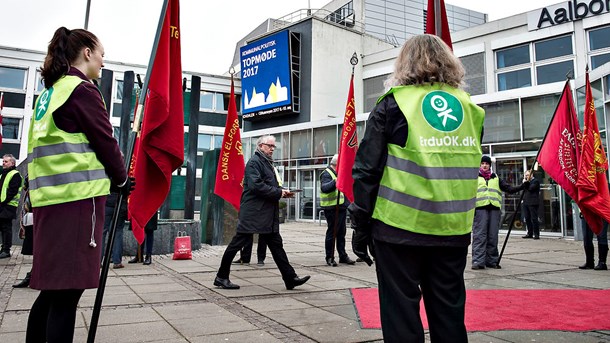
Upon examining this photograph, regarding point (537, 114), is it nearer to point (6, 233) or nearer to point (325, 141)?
point (325, 141)

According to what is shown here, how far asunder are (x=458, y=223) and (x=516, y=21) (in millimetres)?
23066

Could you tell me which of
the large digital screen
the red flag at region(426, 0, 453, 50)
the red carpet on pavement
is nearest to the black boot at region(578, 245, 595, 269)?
the red carpet on pavement

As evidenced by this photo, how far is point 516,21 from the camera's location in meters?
22.4

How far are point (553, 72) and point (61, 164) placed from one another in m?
22.5

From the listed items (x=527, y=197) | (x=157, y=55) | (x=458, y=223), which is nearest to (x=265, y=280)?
(x=157, y=55)

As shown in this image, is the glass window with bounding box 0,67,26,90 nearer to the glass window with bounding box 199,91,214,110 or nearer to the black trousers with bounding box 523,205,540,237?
the glass window with bounding box 199,91,214,110

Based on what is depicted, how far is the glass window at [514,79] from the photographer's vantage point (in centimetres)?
2180

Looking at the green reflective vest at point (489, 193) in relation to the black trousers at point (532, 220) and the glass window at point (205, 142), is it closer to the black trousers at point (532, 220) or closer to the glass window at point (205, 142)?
the black trousers at point (532, 220)

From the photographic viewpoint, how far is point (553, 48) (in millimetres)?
21078

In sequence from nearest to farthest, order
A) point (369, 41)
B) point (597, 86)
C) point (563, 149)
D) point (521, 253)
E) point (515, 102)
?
point (563, 149) < point (521, 253) < point (597, 86) < point (515, 102) < point (369, 41)

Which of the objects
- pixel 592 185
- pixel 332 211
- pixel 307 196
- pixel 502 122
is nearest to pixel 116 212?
pixel 332 211

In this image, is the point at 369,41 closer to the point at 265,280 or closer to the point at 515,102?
the point at 515,102

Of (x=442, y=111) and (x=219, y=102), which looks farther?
(x=219, y=102)

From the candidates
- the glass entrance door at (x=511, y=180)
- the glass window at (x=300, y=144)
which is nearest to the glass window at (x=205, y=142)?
the glass window at (x=300, y=144)
